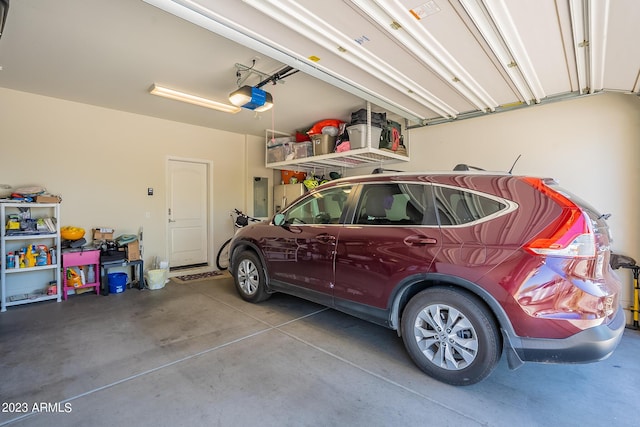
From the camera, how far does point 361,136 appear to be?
13.5 ft

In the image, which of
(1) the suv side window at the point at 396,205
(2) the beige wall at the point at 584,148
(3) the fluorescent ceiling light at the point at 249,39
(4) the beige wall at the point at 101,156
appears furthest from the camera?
(4) the beige wall at the point at 101,156

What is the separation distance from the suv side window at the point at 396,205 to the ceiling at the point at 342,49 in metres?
1.18

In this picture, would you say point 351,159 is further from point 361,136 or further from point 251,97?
point 251,97

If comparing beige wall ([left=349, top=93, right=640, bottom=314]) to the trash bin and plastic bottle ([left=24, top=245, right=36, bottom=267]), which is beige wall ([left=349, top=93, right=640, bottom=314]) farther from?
plastic bottle ([left=24, top=245, right=36, bottom=267])

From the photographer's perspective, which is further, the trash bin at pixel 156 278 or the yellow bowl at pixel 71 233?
the trash bin at pixel 156 278

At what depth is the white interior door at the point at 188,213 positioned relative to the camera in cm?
554

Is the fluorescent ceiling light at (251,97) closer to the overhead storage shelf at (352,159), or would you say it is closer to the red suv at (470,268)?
the overhead storage shelf at (352,159)

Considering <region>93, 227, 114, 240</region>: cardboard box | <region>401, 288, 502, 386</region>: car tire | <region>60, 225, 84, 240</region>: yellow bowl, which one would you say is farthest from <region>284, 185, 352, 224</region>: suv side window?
<region>60, 225, 84, 240</region>: yellow bowl

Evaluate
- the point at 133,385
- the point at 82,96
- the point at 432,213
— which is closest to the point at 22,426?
the point at 133,385

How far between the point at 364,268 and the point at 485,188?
1.17 meters

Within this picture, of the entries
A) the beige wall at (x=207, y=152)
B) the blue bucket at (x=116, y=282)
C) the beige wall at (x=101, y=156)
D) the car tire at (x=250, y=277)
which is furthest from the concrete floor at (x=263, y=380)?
the beige wall at (x=101, y=156)

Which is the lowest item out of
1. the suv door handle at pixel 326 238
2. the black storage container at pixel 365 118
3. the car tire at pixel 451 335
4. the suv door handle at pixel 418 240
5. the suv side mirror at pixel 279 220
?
the car tire at pixel 451 335

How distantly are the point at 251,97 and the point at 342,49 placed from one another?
137 centimetres

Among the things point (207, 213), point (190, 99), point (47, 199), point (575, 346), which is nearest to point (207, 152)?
point (207, 213)
